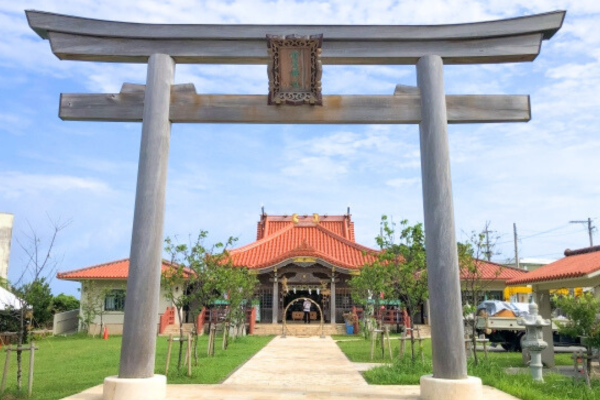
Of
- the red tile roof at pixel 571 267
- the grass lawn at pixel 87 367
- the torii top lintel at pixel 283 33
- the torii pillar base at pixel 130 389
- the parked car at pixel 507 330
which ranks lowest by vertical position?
the grass lawn at pixel 87 367

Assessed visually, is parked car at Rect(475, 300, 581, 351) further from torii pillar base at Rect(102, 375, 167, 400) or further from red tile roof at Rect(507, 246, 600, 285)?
→ torii pillar base at Rect(102, 375, 167, 400)

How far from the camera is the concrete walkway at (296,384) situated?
6.53m

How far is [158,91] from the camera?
6.74 m

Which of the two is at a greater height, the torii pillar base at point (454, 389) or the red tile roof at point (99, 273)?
the red tile roof at point (99, 273)

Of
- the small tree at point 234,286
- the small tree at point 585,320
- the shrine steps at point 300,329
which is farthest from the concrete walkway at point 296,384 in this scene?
the shrine steps at point 300,329

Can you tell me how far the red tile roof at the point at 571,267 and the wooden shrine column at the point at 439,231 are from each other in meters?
6.73

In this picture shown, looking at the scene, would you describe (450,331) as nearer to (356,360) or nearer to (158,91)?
(158,91)

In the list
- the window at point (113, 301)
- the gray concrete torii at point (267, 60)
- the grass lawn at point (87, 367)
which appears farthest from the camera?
the window at point (113, 301)

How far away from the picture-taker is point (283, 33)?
271 inches

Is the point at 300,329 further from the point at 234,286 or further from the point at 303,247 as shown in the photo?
the point at 234,286

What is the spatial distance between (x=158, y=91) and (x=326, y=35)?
2399 millimetres

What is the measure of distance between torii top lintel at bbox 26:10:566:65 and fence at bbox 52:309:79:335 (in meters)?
20.1

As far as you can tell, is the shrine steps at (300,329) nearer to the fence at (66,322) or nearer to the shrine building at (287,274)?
the shrine building at (287,274)

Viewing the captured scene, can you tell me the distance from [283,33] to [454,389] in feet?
16.5
